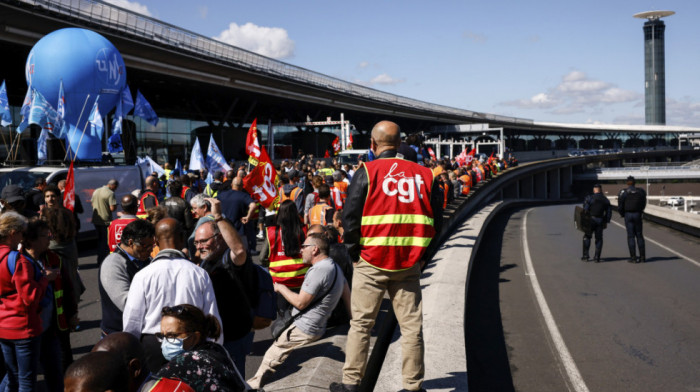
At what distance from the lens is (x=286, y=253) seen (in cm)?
677

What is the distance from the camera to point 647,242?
18.4 meters

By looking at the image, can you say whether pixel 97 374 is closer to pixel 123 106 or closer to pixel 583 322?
pixel 583 322

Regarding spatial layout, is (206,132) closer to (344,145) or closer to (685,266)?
(344,145)

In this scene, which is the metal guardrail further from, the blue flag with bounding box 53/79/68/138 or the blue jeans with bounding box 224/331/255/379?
the blue jeans with bounding box 224/331/255/379

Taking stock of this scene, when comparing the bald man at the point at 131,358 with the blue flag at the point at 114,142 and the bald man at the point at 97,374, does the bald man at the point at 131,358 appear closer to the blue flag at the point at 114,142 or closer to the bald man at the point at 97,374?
the bald man at the point at 97,374

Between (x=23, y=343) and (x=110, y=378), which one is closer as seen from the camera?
(x=110, y=378)

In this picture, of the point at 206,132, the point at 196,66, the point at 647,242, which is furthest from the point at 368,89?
the point at 647,242

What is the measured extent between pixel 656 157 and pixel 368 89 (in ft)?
360

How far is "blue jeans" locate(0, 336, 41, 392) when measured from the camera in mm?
4652

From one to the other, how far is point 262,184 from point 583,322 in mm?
5770

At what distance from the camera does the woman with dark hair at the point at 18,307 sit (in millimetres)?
4574

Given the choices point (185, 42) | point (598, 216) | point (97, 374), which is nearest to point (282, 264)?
point (97, 374)

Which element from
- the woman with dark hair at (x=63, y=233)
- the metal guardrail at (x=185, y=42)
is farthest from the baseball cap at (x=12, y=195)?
the metal guardrail at (x=185, y=42)

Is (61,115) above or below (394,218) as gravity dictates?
above
